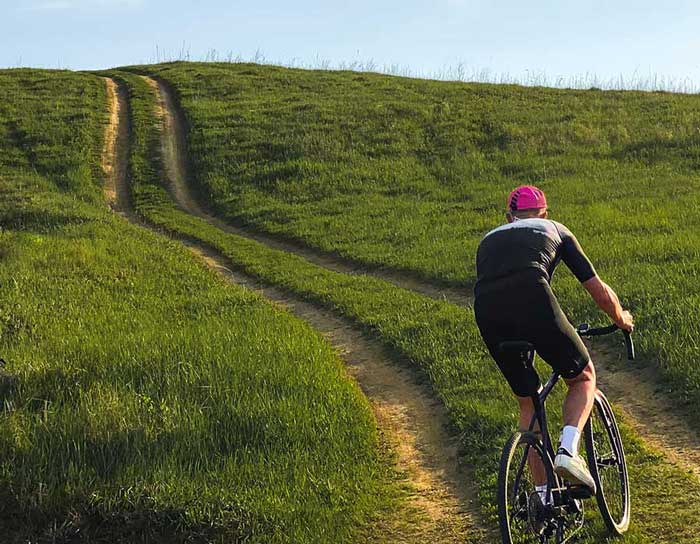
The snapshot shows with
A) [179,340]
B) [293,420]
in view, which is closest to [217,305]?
[179,340]

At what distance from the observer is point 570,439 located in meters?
4.86

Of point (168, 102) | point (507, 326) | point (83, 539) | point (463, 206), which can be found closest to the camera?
point (507, 326)

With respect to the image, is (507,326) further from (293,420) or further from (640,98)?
A: (640,98)

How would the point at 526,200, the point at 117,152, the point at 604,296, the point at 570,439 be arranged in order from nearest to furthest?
the point at 570,439
the point at 604,296
the point at 526,200
the point at 117,152

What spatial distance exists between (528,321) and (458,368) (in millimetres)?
4229

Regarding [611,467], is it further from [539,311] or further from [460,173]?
[460,173]

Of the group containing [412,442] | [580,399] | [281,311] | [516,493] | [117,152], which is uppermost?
[117,152]

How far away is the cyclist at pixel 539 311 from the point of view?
4.94 meters

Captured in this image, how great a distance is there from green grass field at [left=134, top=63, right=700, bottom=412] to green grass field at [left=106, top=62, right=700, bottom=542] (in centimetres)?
139

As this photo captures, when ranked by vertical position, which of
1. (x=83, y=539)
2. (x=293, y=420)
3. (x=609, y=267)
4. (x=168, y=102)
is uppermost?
(x=168, y=102)

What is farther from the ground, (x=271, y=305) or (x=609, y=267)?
(x=609, y=267)

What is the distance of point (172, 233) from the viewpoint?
21.8m

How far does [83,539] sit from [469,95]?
34771mm

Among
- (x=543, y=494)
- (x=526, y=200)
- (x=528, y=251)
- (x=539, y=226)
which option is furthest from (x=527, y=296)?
(x=543, y=494)
